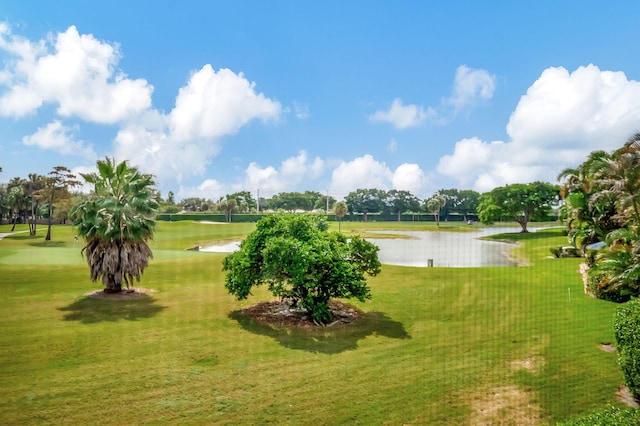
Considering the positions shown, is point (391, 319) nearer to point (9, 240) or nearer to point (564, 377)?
point (564, 377)

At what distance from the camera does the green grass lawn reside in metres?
8.54

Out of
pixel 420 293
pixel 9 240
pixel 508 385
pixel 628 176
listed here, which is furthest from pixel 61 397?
pixel 9 240

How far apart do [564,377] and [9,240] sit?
188 feet

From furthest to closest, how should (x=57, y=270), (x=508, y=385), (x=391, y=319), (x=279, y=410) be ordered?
(x=57, y=270), (x=391, y=319), (x=508, y=385), (x=279, y=410)

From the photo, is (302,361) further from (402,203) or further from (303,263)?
(402,203)

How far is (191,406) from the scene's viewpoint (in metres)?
8.65

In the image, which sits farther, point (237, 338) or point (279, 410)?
point (237, 338)

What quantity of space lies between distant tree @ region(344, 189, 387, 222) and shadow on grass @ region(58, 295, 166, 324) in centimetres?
13983

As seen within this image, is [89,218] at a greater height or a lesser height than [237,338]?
greater

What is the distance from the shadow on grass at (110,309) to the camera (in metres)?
15.2

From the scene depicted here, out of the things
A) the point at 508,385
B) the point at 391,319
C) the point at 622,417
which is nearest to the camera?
the point at 622,417

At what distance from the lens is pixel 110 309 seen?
647 inches

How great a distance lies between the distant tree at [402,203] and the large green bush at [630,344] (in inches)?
5722

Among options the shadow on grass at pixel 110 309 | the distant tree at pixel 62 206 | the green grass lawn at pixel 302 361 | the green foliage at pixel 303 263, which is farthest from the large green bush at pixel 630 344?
the distant tree at pixel 62 206
